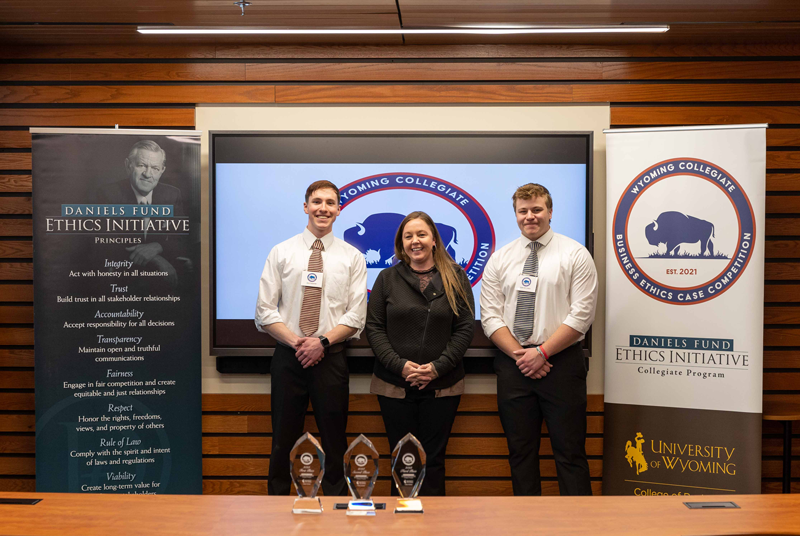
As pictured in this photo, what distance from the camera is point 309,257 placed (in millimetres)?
3135

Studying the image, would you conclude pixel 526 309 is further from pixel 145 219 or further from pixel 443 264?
pixel 145 219

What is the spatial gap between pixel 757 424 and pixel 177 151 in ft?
12.1

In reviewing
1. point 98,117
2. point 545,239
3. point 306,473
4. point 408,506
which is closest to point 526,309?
point 545,239

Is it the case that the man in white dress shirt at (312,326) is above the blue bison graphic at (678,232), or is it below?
below

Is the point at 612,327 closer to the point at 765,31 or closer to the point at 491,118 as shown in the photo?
the point at 491,118

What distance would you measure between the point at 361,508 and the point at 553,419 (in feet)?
5.41

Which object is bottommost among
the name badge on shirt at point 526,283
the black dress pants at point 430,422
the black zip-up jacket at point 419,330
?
the black dress pants at point 430,422

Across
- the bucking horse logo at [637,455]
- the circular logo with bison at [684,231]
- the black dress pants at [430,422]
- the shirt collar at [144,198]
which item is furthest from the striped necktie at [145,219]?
the bucking horse logo at [637,455]

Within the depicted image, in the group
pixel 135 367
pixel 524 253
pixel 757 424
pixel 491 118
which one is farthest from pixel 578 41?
pixel 135 367

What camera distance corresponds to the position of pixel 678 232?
3.23 meters

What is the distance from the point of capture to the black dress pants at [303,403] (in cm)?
306

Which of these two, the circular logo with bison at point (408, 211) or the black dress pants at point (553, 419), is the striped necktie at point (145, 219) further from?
the black dress pants at point (553, 419)

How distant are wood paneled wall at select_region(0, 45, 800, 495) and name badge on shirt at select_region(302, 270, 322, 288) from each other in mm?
907

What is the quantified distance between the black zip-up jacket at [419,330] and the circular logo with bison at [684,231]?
110cm
